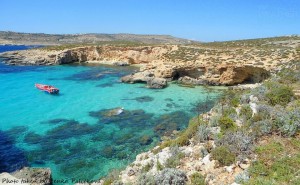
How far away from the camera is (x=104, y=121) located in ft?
80.1

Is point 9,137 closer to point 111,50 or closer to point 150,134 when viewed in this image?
point 150,134

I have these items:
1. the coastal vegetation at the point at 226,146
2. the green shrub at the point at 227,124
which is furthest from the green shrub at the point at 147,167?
the green shrub at the point at 227,124

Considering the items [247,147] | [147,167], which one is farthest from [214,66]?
[147,167]

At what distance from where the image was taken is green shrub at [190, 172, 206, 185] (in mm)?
8734

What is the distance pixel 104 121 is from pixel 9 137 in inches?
287

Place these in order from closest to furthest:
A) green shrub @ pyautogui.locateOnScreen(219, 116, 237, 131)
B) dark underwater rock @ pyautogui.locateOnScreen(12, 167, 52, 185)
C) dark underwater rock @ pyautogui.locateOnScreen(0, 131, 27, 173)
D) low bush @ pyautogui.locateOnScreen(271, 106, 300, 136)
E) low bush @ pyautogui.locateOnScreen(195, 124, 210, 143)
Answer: low bush @ pyautogui.locateOnScreen(271, 106, 300, 136) → low bush @ pyautogui.locateOnScreen(195, 124, 210, 143) → green shrub @ pyautogui.locateOnScreen(219, 116, 237, 131) → dark underwater rock @ pyautogui.locateOnScreen(12, 167, 52, 185) → dark underwater rock @ pyautogui.locateOnScreen(0, 131, 27, 173)

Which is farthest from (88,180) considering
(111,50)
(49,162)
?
(111,50)

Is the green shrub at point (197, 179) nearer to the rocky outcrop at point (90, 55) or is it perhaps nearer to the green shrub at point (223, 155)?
the green shrub at point (223, 155)

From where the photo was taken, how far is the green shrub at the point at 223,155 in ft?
31.1

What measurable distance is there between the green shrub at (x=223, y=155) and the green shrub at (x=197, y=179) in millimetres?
961

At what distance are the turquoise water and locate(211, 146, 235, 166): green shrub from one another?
7573mm

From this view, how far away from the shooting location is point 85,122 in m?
24.4

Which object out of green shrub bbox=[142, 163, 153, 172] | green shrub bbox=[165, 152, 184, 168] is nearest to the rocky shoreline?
green shrub bbox=[142, 163, 153, 172]

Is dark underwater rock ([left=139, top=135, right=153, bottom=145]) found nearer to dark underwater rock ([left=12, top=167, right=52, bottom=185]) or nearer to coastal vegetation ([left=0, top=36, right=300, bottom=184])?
coastal vegetation ([left=0, top=36, right=300, bottom=184])
